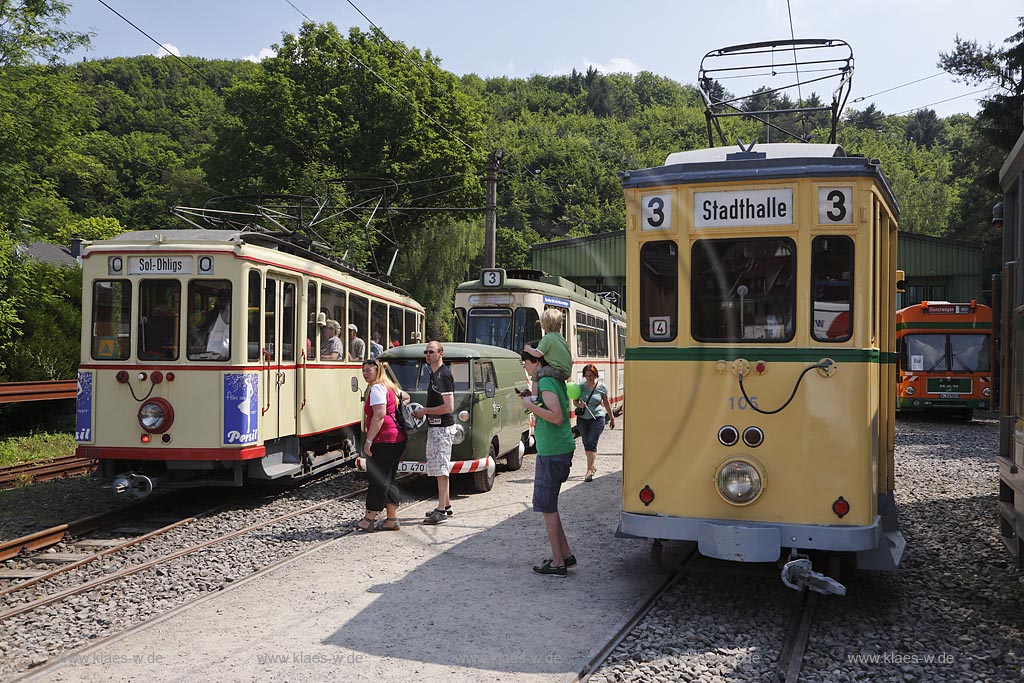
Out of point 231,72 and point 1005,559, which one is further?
point 231,72

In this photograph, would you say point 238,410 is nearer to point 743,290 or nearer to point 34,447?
point 743,290

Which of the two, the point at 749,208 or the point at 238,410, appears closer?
the point at 749,208

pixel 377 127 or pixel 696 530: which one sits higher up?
pixel 377 127

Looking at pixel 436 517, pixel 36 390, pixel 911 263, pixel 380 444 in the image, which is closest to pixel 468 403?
pixel 436 517

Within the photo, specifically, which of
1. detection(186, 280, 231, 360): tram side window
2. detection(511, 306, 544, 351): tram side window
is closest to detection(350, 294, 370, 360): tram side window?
detection(511, 306, 544, 351): tram side window

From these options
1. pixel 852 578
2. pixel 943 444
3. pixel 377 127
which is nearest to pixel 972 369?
pixel 943 444

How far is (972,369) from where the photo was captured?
877 inches

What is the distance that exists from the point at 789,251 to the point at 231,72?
68.6 meters

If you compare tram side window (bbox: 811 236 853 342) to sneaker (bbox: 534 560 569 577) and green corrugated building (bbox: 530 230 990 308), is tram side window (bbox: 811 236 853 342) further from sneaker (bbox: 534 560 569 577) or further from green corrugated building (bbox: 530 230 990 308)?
green corrugated building (bbox: 530 230 990 308)

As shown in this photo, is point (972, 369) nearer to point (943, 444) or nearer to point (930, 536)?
point (943, 444)

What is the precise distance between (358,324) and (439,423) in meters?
4.93

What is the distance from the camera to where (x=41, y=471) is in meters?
12.9

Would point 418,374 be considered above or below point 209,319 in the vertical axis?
below

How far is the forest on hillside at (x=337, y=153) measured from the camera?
54.4ft
